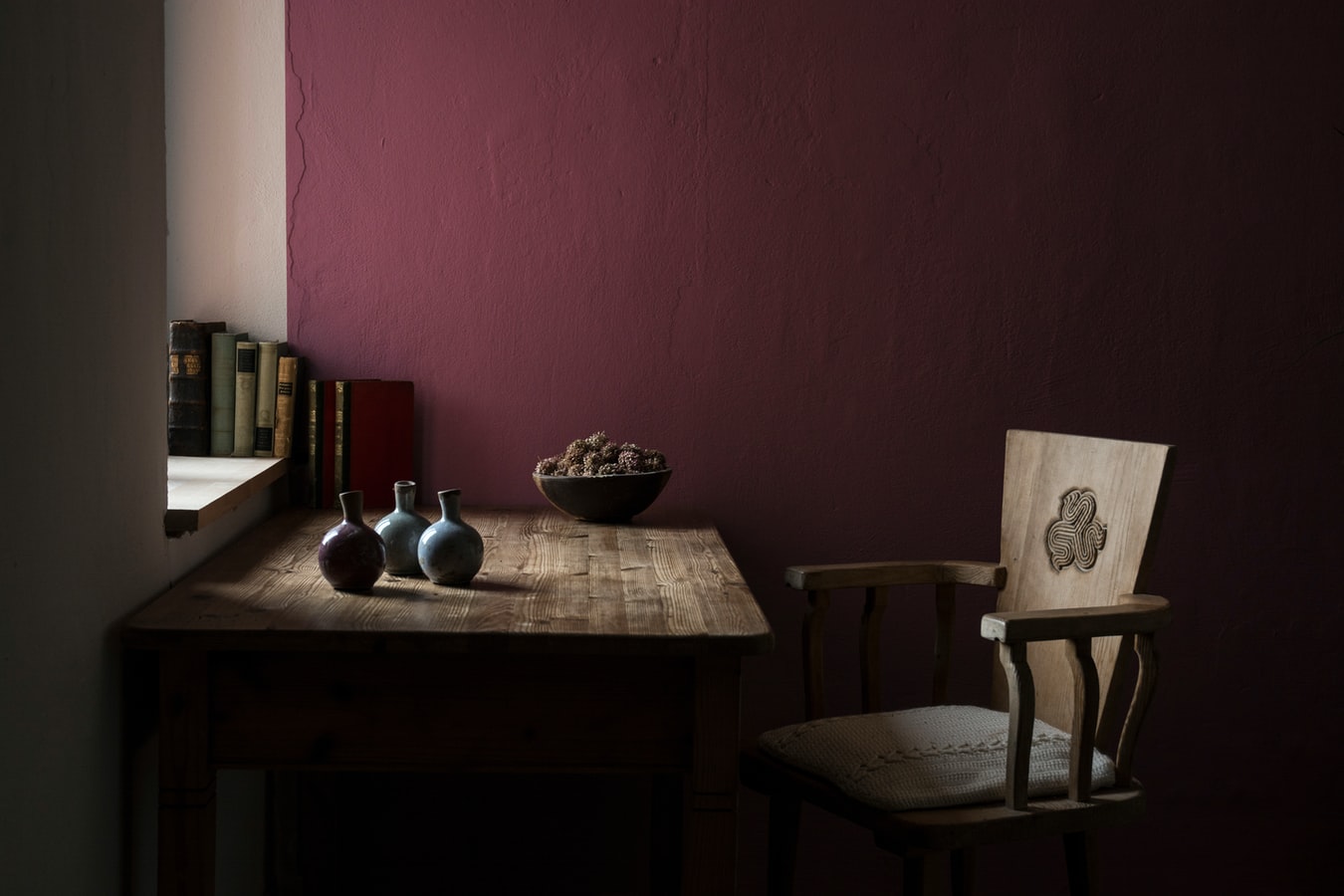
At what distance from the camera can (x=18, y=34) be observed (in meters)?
1.36

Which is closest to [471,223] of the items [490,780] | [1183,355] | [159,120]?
[159,120]

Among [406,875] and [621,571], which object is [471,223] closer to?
[621,571]

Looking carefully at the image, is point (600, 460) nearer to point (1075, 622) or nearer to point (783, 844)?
point (783, 844)

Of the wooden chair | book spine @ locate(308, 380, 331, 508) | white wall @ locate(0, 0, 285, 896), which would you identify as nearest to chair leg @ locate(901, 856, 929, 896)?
the wooden chair

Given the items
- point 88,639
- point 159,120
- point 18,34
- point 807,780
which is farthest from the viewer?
point 807,780

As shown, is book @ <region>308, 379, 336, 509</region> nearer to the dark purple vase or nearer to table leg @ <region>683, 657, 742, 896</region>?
the dark purple vase

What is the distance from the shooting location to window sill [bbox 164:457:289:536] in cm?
191

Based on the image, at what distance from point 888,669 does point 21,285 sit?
202cm

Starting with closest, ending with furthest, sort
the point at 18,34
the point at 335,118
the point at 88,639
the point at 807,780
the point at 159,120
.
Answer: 1. the point at 18,34
2. the point at 88,639
3. the point at 159,120
4. the point at 807,780
5. the point at 335,118

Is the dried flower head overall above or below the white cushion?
above

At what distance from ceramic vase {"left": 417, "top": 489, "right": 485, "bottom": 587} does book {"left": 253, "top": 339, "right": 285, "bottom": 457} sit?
0.82 meters

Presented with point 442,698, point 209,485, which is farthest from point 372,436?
point 442,698

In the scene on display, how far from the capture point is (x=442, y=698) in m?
1.70

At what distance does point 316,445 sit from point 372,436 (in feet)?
0.38
